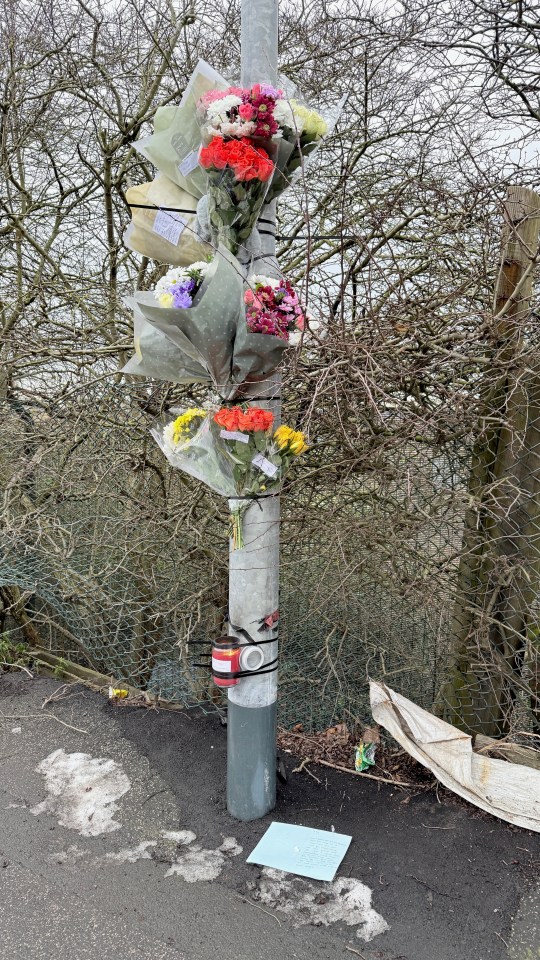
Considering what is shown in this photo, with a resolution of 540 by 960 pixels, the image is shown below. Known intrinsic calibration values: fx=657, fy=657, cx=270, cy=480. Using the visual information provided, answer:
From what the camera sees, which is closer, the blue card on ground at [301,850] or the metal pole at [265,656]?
the blue card on ground at [301,850]

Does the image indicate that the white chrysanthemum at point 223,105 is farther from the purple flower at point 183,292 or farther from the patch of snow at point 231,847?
the patch of snow at point 231,847

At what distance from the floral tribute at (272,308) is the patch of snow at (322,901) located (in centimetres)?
193

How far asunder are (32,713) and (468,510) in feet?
8.66

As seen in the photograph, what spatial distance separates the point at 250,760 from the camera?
2.64 m

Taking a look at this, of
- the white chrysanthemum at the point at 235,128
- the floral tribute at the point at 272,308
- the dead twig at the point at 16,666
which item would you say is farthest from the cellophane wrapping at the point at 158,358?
the dead twig at the point at 16,666

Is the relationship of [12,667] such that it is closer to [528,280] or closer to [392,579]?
[392,579]

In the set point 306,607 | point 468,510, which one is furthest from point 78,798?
point 468,510

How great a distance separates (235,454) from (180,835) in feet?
5.00

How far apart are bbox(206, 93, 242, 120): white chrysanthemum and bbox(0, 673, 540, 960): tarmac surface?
2650 millimetres

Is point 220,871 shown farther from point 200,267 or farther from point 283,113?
point 283,113

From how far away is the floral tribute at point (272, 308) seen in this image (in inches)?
89.7

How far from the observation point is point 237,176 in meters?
2.22

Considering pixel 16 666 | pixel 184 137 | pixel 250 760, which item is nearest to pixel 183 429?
pixel 184 137

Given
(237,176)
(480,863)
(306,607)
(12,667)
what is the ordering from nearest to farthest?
(237,176) → (480,863) → (306,607) → (12,667)
